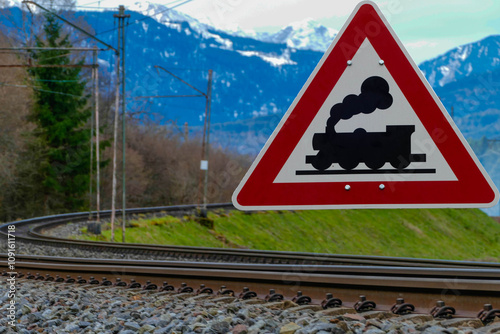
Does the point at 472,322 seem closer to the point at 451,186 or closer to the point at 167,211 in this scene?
the point at 451,186

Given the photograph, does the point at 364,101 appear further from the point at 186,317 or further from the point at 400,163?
the point at 186,317

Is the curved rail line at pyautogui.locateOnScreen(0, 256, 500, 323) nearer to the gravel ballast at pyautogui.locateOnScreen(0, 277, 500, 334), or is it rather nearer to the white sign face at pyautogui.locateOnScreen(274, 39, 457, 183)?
the gravel ballast at pyautogui.locateOnScreen(0, 277, 500, 334)

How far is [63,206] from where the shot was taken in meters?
48.2

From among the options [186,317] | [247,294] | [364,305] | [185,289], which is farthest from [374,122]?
[185,289]

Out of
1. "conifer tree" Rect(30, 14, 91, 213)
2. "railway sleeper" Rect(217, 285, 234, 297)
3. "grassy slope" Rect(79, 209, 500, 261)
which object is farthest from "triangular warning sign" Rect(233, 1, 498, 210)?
"conifer tree" Rect(30, 14, 91, 213)

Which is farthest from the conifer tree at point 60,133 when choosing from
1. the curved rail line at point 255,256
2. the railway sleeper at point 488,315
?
the railway sleeper at point 488,315

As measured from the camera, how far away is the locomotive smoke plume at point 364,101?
10.0 ft

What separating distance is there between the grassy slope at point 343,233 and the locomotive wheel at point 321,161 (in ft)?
78.2

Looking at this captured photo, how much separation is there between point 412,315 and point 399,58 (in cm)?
215

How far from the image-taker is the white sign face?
3.03 metres

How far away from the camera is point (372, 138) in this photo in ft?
9.76

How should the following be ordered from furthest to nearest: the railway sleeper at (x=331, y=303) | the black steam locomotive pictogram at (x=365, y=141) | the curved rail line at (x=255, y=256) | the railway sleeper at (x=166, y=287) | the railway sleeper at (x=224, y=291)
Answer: the curved rail line at (x=255, y=256) < the railway sleeper at (x=166, y=287) < the railway sleeper at (x=224, y=291) < the railway sleeper at (x=331, y=303) < the black steam locomotive pictogram at (x=365, y=141)

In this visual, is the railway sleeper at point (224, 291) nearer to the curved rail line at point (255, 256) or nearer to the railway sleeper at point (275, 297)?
the railway sleeper at point (275, 297)

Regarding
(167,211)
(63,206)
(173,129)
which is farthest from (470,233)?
(173,129)
